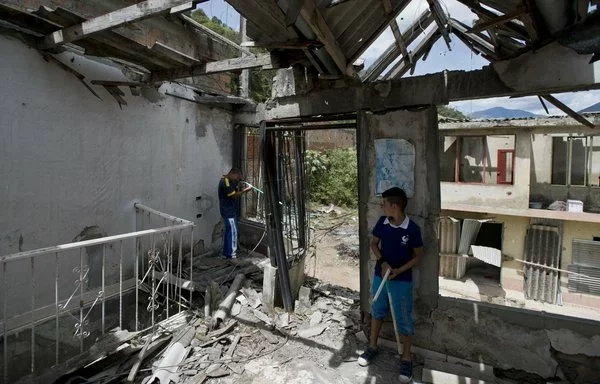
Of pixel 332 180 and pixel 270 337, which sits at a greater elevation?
pixel 332 180

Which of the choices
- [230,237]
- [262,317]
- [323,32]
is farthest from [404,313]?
[230,237]

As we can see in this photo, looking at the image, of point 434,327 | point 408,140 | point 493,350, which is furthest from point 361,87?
point 493,350

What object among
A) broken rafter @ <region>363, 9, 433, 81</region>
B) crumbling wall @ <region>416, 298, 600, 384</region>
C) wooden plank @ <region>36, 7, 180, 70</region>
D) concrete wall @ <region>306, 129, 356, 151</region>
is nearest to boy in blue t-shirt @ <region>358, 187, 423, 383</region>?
crumbling wall @ <region>416, 298, 600, 384</region>

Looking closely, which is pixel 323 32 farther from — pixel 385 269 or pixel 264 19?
Result: pixel 385 269

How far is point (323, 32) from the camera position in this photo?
2.76m

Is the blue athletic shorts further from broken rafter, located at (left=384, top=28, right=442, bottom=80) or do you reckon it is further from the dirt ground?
the dirt ground

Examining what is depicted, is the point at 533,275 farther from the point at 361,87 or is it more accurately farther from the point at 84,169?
the point at 84,169

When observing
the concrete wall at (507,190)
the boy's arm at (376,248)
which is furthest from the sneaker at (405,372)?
the concrete wall at (507,190)

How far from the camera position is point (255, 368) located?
360cm

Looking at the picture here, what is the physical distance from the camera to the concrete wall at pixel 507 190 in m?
11.3

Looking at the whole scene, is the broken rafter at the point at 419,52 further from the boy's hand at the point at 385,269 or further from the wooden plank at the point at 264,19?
the boy's hand at the point at 385,269

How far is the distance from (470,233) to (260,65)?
39.2 ft

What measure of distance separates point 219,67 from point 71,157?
2630mm

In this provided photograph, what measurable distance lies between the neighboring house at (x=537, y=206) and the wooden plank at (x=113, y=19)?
11.3m
